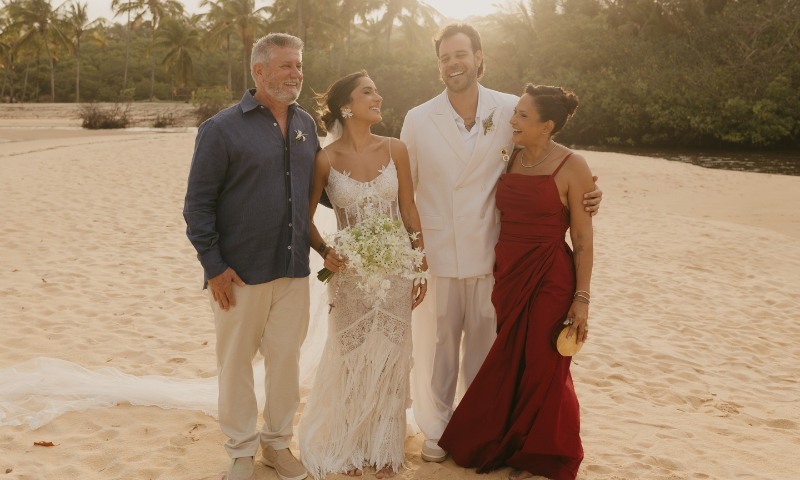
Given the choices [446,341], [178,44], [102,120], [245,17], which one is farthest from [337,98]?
[178,44]

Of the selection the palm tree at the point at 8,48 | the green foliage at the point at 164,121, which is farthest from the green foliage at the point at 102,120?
the palm tree at the point at 8,48

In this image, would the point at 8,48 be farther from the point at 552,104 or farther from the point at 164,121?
the point at 552,104

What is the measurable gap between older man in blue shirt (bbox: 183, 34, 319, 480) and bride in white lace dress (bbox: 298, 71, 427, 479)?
6.2 inches

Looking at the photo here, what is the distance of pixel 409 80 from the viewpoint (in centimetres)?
4153

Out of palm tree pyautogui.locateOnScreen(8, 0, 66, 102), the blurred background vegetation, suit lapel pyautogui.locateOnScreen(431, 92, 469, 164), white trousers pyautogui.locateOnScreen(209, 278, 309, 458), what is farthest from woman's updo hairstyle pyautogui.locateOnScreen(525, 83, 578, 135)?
palm tree pyautogui.locateOnScreen(8, 0, 66, 102)

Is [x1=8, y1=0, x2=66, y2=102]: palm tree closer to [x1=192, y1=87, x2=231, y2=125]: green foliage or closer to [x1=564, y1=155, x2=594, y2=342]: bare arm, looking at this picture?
[x1=192, y1=87, x2=231, y2=125]: green foliage

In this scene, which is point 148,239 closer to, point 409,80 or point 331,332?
point 331,332

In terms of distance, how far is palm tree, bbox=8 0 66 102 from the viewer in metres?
51.3

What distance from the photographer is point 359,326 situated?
11.7 ft

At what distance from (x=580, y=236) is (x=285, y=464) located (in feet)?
6.34

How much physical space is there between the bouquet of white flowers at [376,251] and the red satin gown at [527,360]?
52cm

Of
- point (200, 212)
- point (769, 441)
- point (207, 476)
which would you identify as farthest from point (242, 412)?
point (769, 441)

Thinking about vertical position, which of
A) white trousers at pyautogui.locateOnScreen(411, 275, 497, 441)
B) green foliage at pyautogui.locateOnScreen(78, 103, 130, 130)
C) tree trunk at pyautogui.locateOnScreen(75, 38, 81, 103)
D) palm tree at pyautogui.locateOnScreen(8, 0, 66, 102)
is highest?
palm tree at pyautogui.locateOnScreen(8, 0, 66, 102)

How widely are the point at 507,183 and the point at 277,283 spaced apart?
1313 mm
